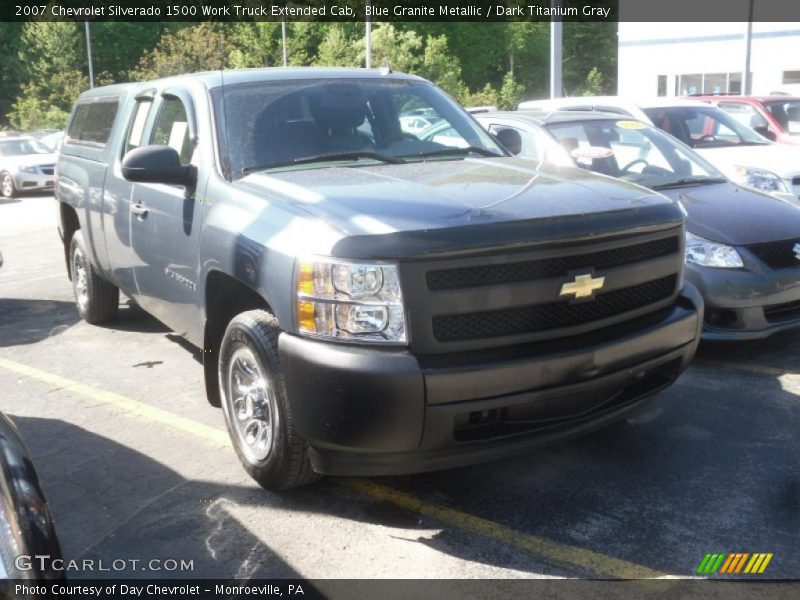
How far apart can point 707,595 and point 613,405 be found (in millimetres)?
926

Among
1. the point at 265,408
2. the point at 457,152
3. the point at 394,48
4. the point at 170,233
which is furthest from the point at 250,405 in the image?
the point at 394,48

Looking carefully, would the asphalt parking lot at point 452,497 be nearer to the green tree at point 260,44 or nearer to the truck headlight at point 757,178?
the truck headlight at point 757,178

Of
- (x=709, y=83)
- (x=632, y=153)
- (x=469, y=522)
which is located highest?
(x=709, y=83)

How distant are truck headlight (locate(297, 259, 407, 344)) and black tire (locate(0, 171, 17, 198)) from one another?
776 inches

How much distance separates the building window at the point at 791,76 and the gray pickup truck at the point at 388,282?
1306 inches

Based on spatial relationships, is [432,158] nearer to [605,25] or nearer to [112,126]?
[112,126]

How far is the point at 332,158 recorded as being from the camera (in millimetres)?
4562

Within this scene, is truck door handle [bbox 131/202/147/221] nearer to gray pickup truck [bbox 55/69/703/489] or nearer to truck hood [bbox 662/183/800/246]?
gray pickup truck [bbox 55/69/703/489]

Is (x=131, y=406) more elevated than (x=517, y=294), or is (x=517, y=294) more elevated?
(x=517, y=294)

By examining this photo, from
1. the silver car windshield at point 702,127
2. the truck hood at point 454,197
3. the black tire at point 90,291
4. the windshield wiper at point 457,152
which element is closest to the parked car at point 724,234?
the windshield wiper at point 457,152

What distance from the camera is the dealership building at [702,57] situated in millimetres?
33750

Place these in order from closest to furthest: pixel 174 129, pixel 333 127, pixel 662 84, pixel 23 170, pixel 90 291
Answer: pixel 333 127 < pixel 174 129 < pixel 90 291 < pixel 23 170 < pixel 662 84

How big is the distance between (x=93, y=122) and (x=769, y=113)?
9408 mm

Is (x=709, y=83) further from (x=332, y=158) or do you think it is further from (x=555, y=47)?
(x=332, y=158)
